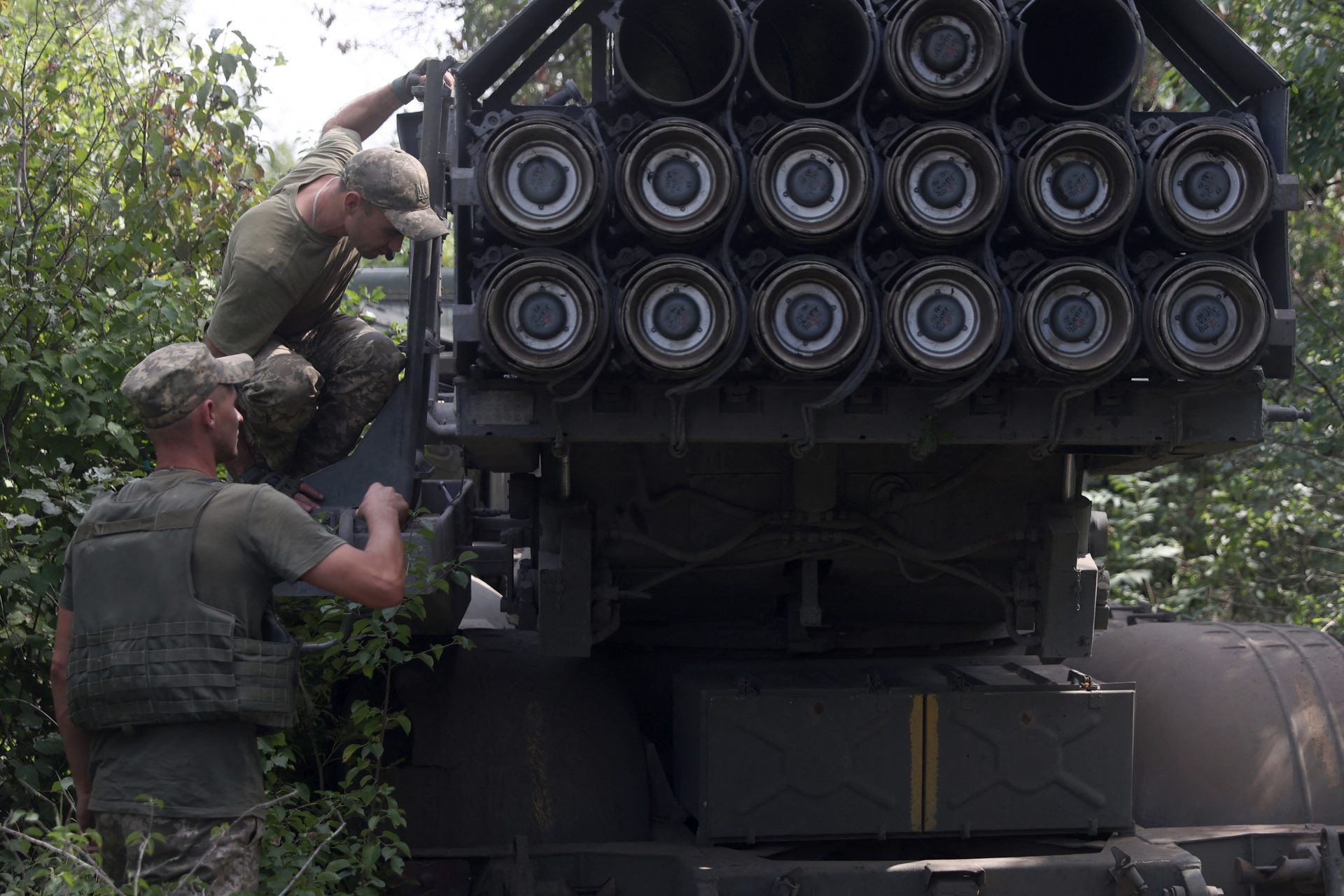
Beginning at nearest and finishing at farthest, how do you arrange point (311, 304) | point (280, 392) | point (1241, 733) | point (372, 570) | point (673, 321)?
point (372, 570), point (673, 321), point (280, 392), point (311, 304), point (1241, 733)

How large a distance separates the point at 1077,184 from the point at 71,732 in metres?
2.95

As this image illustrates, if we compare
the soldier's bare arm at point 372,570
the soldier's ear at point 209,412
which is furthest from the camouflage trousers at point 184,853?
the soldier's ear at point 209,412

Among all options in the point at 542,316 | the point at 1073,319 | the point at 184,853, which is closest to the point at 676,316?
the point at 542,316

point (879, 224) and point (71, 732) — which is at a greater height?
point (879, 224)

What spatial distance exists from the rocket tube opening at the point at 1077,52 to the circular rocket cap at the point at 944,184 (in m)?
0.25

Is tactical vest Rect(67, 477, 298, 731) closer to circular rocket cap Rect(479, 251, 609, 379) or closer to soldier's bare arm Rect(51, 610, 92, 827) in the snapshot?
soldier's bare arm Rect(51, 610, 92, 827)

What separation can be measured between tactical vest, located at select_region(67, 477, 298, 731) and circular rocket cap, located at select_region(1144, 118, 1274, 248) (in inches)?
101

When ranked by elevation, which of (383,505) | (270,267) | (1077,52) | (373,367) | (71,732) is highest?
(1077,52)

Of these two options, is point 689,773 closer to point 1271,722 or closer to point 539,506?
point 539,506

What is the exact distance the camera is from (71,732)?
3.66 metres

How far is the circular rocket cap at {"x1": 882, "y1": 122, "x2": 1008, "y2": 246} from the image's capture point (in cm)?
382

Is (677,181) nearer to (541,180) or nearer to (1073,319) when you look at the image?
(541,180)

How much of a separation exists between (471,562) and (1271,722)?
270 centimetres

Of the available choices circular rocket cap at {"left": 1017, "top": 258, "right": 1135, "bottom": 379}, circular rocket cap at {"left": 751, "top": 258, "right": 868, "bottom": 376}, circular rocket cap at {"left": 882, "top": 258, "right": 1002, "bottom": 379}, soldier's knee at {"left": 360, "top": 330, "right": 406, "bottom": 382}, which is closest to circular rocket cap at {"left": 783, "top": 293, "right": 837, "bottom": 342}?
circular rocket cap at {"left": 751, "top": 258, "right": 868, "bottom": 376}
